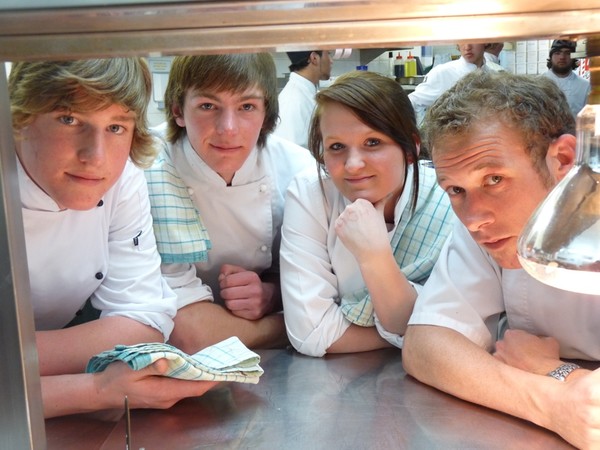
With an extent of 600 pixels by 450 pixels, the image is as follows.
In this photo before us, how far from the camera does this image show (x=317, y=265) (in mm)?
1294

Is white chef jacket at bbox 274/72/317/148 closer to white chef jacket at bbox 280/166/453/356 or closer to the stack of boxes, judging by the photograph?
the stack of boxes

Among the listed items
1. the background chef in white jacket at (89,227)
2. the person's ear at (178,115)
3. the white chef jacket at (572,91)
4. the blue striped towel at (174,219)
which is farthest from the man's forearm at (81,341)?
the white chef jacket at (572,91)

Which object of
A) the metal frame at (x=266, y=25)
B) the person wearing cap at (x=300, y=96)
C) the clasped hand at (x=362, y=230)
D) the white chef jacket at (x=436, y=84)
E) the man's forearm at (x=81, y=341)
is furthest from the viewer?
the person wearing cap at (x=300, y=96)

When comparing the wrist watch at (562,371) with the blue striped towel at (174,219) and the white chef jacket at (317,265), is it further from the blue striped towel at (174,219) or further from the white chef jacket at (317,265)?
the blue striped towel at (174,219)

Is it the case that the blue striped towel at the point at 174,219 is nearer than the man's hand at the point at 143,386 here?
No

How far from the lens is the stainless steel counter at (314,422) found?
837 millimetres

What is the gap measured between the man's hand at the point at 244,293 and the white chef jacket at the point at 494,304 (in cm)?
37

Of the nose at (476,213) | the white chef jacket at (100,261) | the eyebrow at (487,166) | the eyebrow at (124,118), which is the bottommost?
the white chef jacket at (100,261)

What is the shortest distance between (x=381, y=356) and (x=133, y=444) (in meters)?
0.51

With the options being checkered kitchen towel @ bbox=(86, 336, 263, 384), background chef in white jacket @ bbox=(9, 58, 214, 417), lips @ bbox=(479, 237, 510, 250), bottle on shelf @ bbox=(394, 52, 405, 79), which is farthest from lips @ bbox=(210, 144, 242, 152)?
bottle on shelf @ bbox=(394, 52, 405, 79)

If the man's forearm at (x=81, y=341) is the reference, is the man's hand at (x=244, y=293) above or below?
below

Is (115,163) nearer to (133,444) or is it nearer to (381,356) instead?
(133,444)

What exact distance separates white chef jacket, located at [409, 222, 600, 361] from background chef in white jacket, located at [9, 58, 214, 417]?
411 millimetres

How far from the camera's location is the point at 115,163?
0.96 metres
